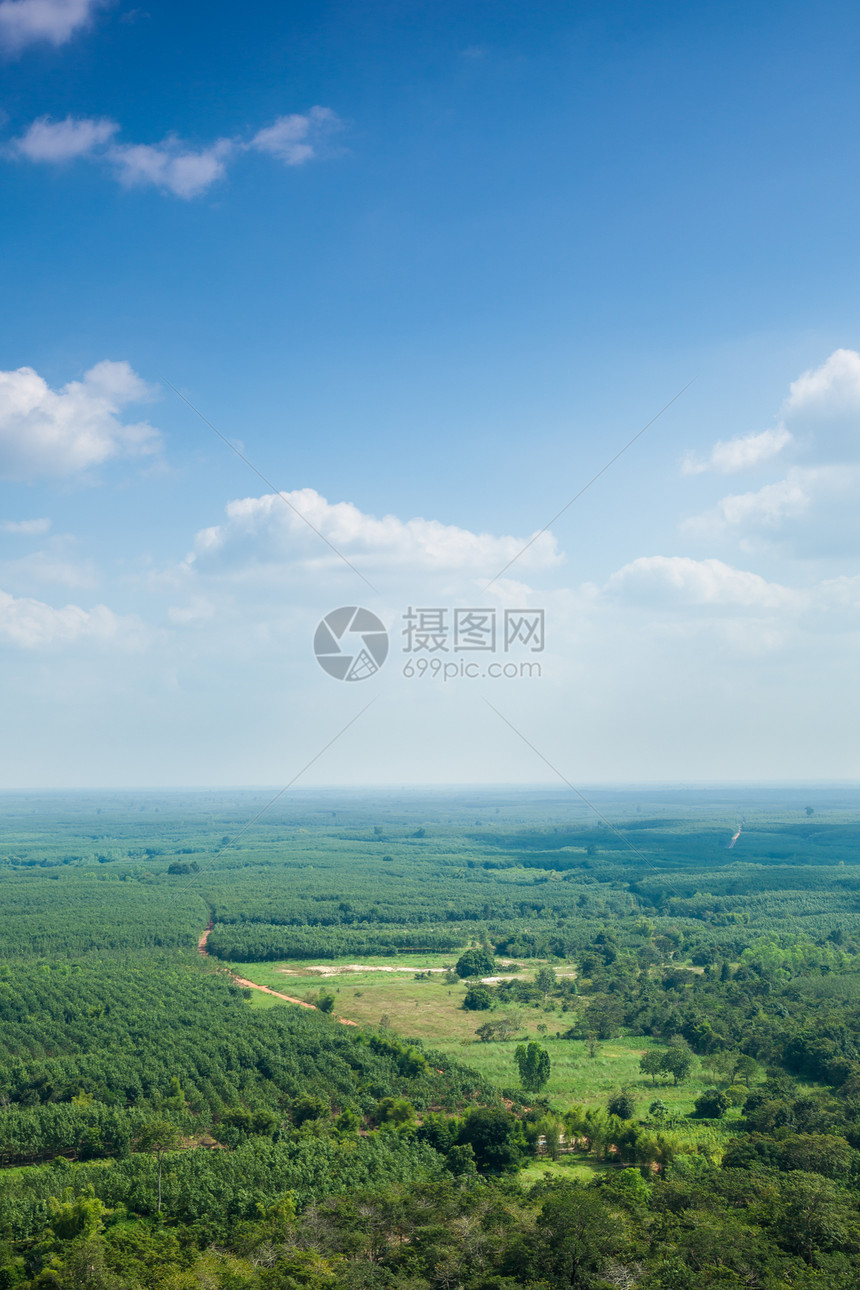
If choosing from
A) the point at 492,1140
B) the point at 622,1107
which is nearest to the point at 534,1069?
the point at 622,1107

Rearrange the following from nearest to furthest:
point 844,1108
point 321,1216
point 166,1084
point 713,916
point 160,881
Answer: point 321,1216 < point 844,1108 < point 166,1084 < point 713,916 < point 160,881

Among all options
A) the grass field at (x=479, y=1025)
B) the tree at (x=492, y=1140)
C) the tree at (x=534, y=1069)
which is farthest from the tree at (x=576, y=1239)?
the tree at (x=534, y=1069)

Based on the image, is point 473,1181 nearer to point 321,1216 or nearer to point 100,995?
point 321,1216

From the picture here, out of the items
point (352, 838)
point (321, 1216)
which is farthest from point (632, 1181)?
point (352, 838)

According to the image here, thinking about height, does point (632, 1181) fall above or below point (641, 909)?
above

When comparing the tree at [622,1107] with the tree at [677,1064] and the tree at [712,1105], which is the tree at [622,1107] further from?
the tree at [677,1064]

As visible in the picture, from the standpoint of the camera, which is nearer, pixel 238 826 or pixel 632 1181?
pixel 632 1181

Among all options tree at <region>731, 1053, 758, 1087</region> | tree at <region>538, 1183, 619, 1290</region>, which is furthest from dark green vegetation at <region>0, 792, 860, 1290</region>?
tree at <region>731, 1053, 758, 1087</region>
